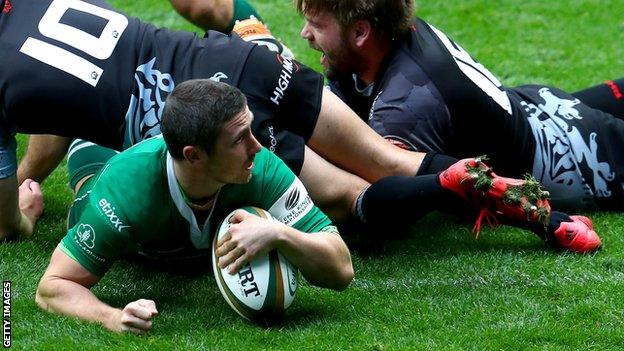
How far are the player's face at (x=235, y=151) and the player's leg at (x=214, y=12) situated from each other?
2042mm

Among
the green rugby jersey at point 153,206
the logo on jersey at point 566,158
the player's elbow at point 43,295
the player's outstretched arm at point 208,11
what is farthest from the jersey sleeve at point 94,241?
the logo on jersey at point 566,158

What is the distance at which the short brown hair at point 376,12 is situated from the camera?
19.5 ft

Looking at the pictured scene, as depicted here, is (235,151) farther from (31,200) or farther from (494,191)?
(31,200)

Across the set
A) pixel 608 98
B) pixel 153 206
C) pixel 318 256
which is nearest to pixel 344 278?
pixel 318 256

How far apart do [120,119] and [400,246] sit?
1462mm

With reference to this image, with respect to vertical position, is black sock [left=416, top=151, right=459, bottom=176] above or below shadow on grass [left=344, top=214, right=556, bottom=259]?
above

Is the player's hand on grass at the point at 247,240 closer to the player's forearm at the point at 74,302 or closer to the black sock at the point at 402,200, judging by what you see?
the player's forearm at the point at 74,302

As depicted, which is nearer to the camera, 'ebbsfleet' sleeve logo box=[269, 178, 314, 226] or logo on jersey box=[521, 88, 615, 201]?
'ebbsfleet' sleeve logo box=[269, 178, 314, 226]

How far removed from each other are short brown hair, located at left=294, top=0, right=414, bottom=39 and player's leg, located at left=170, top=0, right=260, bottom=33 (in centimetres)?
61

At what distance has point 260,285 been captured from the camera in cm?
454

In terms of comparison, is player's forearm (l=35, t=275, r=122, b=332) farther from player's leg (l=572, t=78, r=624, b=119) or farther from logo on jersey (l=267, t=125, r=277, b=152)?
player's leg (l=572, t=78, r=624, b=119)

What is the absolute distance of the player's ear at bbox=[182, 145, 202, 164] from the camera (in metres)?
4.43

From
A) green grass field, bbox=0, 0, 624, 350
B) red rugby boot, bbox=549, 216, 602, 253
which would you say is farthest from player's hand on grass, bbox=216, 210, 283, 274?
red rugby boot, bbox=549, 216, 602, 253

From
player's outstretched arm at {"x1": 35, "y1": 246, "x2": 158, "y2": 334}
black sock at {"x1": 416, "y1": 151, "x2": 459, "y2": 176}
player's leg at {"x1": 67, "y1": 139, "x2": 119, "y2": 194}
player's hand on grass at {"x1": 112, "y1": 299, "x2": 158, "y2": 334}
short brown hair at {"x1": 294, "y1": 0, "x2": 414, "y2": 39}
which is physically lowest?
player's leg at {"x1": 67, "y1": 139, "x2": 119, "y2": 194}
